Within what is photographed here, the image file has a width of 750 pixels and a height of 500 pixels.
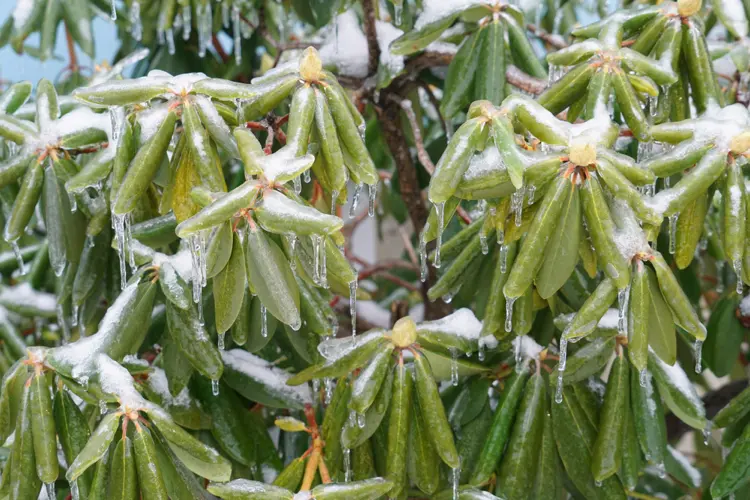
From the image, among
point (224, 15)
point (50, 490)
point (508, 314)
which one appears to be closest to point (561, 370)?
point (508, 314)

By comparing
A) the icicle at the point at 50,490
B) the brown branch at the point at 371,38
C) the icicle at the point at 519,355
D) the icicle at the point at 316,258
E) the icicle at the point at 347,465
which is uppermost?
the brown branch at the point at 371,38

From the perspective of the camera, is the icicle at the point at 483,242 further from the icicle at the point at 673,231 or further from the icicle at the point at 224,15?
the icicle at the point at 224,15

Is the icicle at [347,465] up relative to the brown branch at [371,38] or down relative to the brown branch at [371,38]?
down

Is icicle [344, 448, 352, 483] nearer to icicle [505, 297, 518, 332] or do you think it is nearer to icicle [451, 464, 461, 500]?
icicle [451, 464, 461, 500]

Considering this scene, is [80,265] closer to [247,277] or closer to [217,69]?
[247,277]

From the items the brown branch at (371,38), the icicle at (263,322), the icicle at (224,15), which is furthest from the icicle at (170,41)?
the icicle at (263,322)

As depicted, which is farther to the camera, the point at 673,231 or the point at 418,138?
the point at 418,138

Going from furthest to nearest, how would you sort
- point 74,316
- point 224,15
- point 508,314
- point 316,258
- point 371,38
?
point 224,15 < point 371,38 < point 74,316 < point 508,314 < point 316,258

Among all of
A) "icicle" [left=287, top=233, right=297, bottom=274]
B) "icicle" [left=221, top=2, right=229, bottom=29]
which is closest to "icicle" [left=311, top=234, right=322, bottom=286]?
"icicle" [left=287, top=233, right=297, bottom=274]

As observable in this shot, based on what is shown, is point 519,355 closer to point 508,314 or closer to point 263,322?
point 508,314
